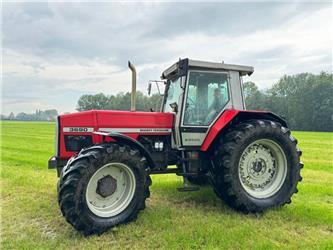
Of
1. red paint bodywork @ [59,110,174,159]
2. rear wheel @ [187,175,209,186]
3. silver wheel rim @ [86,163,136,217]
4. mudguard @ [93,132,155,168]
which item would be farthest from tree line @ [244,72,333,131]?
silver wheel rim @ [86,163,136,217]

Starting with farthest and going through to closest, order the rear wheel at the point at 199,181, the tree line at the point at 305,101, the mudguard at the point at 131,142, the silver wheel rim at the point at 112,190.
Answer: the tree line at the point at 305,101 → the rear wheel at the point at 199,181 → the mudguard at the point at 131,142 → the silver wheel rim at the point at 112,190

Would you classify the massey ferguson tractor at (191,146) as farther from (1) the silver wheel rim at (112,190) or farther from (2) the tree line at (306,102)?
(2) the tree line at (306,102)

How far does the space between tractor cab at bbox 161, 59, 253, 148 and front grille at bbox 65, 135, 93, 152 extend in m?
1.49

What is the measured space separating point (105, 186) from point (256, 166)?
8.40ft

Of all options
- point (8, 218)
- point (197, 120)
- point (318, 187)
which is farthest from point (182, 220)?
point (318, 187)

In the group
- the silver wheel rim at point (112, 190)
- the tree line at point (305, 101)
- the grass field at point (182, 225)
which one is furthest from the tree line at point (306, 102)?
the silver wheel rim at point (112, 190)

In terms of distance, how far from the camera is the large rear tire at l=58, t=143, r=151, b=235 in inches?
142

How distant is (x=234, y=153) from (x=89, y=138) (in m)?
2.31

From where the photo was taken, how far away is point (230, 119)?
4.65 meters

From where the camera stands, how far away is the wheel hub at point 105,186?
399 cm

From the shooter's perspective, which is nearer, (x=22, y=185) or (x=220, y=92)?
(x=220, y=92)

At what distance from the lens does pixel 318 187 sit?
6051mm

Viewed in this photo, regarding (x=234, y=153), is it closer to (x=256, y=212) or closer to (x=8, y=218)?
(x=256, y=212)

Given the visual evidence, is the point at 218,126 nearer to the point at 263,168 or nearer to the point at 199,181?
the point at 263,168
